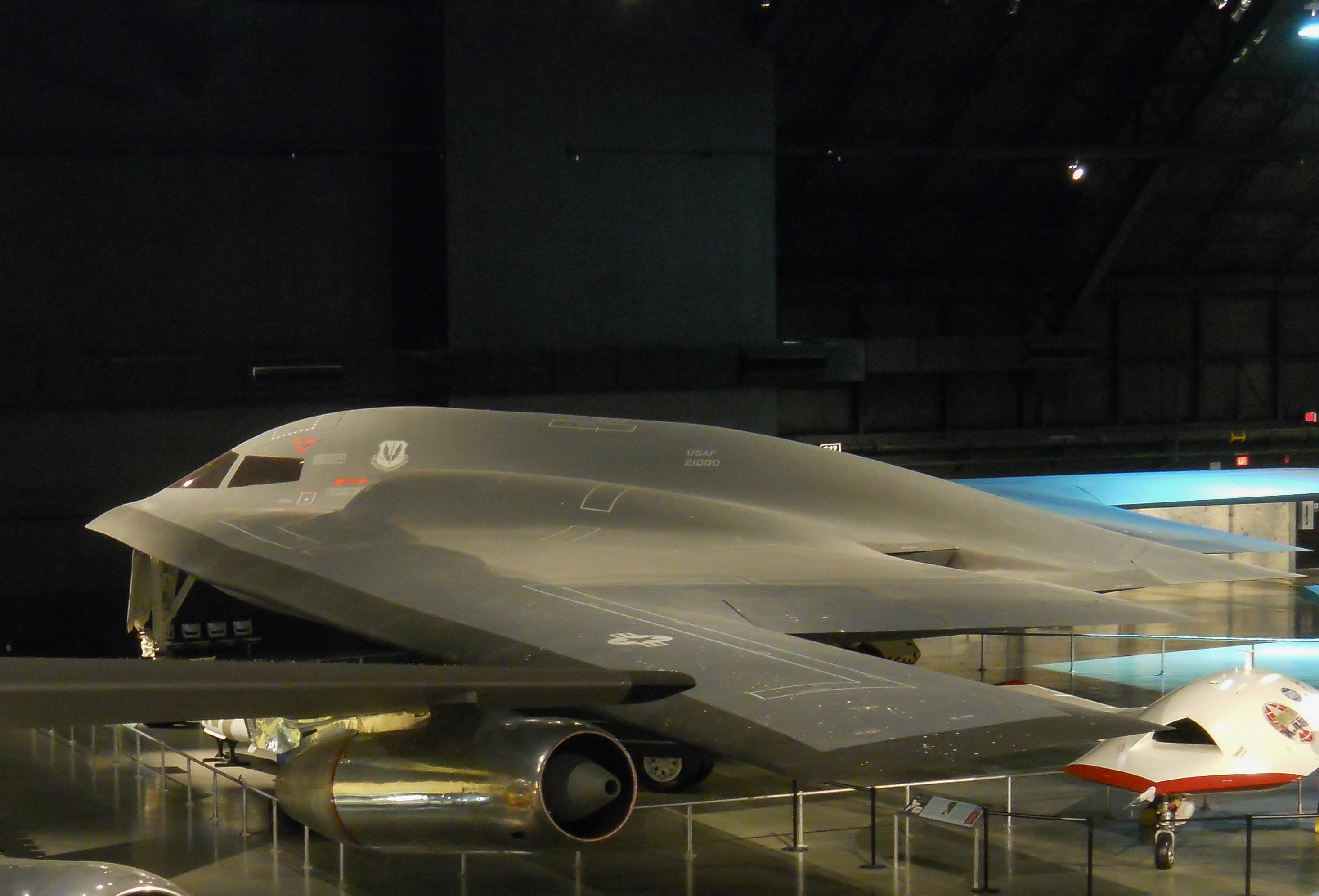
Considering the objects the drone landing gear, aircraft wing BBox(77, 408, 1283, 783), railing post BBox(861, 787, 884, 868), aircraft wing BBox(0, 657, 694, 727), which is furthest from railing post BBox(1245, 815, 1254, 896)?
the drone landing gear

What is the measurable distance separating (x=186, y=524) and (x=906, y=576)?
20.3ft

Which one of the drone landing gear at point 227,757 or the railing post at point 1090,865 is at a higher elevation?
the railing post at point 1090,865

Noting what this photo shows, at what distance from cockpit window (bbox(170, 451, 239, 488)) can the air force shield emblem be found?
185cm

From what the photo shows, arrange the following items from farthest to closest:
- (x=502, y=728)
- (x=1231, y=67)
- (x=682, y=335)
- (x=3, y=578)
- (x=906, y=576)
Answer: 1. (x=1231, y=67)
2. (x=682, y=335)
3. (x=3, y=578)
4. (x=906, y=576)
5. (x=502, y=728)

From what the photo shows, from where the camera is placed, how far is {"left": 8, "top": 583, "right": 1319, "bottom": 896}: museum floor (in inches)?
340

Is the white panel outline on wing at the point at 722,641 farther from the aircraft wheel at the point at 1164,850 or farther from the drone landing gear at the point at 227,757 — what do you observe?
the drone landing gear at the point at 227,757

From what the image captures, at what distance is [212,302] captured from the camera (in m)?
19.4

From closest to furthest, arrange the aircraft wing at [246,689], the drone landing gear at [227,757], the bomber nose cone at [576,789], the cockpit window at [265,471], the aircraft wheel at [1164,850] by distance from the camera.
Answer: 1. the aircraft wing at [246,689]
2. the bomber nose cone at [576,789]
3. the aircraft wheel at [1164,850]
4. the drone landing gear at [227,757]
5. the cockpit window at [265,471]

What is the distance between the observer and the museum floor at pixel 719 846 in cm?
864

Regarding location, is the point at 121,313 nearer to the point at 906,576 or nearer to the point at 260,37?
the point at 260,37

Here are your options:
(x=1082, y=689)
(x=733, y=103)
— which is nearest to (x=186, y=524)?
(x=1082, y=689)

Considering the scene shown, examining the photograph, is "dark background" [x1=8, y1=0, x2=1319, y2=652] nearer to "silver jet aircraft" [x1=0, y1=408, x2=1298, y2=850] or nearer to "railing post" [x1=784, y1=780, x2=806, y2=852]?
"silver jet aircraft" [x1=0, y1=408, x2=1298, y2=850]

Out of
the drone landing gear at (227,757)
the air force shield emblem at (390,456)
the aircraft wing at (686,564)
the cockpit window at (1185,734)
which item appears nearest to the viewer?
the aircraft wing at (686,564)

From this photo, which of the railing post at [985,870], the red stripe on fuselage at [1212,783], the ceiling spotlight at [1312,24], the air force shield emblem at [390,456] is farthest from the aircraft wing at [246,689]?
the ceiling spotlight at [1312,24]
